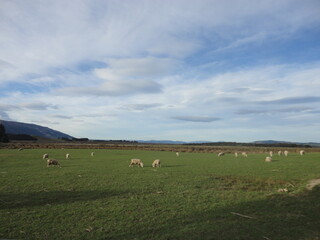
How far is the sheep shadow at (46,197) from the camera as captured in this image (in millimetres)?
13560

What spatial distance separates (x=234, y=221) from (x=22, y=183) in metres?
16.6

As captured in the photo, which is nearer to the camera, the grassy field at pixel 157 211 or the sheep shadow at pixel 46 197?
the grassy field at pixel 157 211

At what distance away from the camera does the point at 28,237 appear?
29.9 ft

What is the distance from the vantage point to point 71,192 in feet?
53.8

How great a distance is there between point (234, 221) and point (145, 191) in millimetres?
7391

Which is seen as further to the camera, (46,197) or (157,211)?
(46,197)

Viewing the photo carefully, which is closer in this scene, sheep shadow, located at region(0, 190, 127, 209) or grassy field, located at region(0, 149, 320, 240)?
grassy field, located at region(0, 149, 320, 240)

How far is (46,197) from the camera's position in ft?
49.0

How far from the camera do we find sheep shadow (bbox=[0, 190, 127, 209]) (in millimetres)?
13560

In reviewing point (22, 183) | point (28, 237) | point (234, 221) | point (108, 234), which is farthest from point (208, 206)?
point (22, 183)

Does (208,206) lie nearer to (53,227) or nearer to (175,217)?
(175,217)

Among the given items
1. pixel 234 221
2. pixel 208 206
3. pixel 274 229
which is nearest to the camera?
pixel 274 229

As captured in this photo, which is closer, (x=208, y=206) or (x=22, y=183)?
(x=208, y=206)

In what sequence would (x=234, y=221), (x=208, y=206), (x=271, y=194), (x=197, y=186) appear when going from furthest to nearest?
1. (x=197, y=186)
2. (x=271, y=194)
3. (x=208, y=206)
4. (x=234, y=221)
